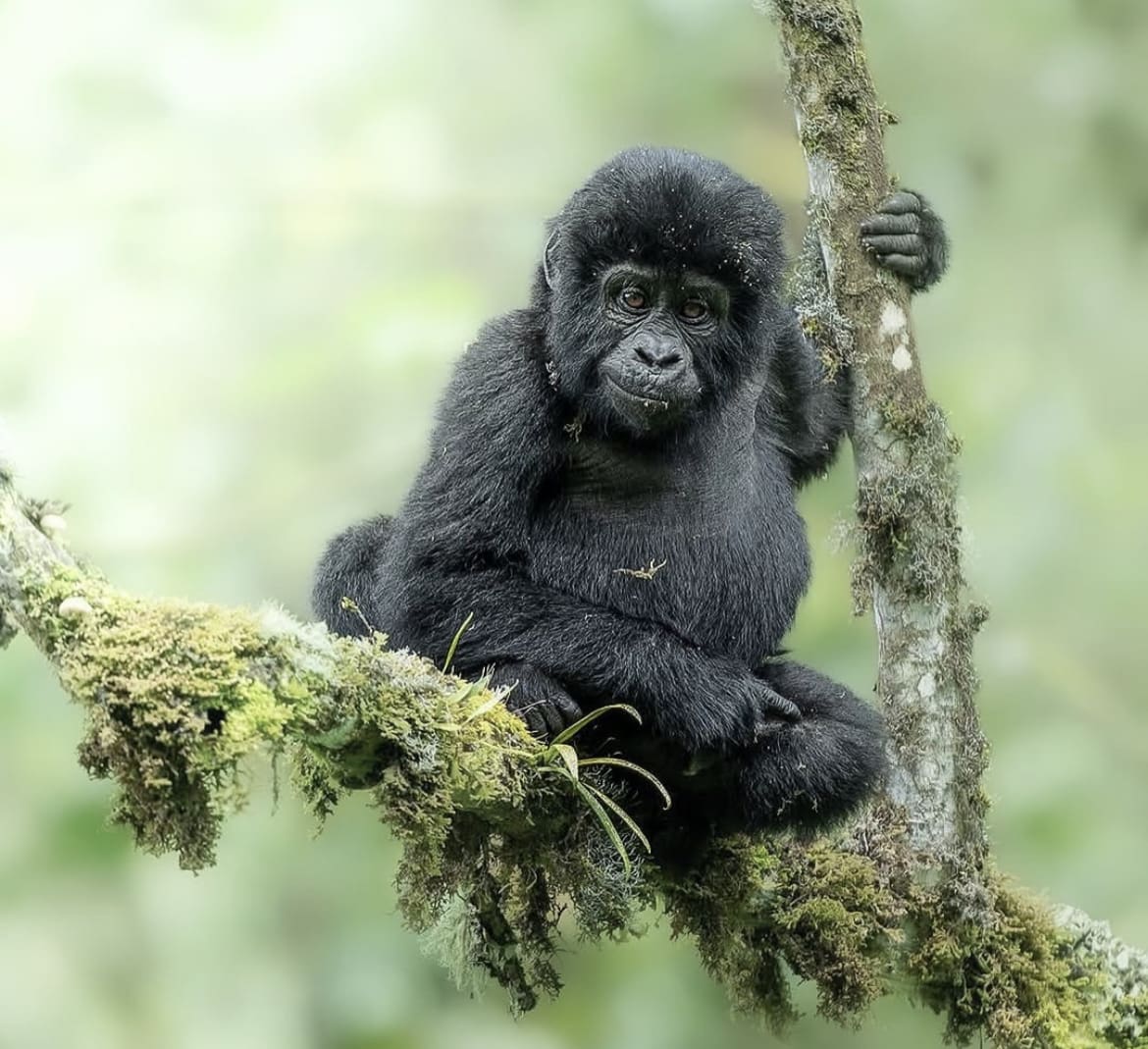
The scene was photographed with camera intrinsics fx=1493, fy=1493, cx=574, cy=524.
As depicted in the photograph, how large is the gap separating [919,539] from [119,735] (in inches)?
110

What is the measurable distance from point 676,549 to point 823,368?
36.6 inches

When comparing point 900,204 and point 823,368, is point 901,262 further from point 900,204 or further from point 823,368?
point 823,368

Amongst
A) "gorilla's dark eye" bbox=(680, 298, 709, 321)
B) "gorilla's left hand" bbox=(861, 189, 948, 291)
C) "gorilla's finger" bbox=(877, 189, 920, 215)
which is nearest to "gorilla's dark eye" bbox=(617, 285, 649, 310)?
"gorilla's dark eye" bbox=(680, 298, 709, 321)

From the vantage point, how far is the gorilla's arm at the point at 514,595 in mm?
4730

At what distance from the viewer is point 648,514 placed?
5.19 metres

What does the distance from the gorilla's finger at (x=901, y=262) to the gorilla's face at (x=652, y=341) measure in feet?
→ 2.12

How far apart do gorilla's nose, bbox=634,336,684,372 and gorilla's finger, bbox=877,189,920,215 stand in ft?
3.42

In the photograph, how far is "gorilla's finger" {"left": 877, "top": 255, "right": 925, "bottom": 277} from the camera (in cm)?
527

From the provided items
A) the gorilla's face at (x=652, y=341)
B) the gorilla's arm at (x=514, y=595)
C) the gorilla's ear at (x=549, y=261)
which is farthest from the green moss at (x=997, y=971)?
the gorilla's ear at (x=549, y=261)

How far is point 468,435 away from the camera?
4961 mm

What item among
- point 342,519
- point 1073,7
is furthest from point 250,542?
point 1073,7

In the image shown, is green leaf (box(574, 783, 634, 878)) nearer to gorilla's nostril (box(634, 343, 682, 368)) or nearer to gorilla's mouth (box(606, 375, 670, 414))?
gorilla's mouth (box(606, 375, 670, 414))

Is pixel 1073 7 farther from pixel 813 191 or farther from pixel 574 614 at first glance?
pixel 574 614

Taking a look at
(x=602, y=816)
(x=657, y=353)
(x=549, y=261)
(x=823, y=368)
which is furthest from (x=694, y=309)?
(x=602, y=816)
